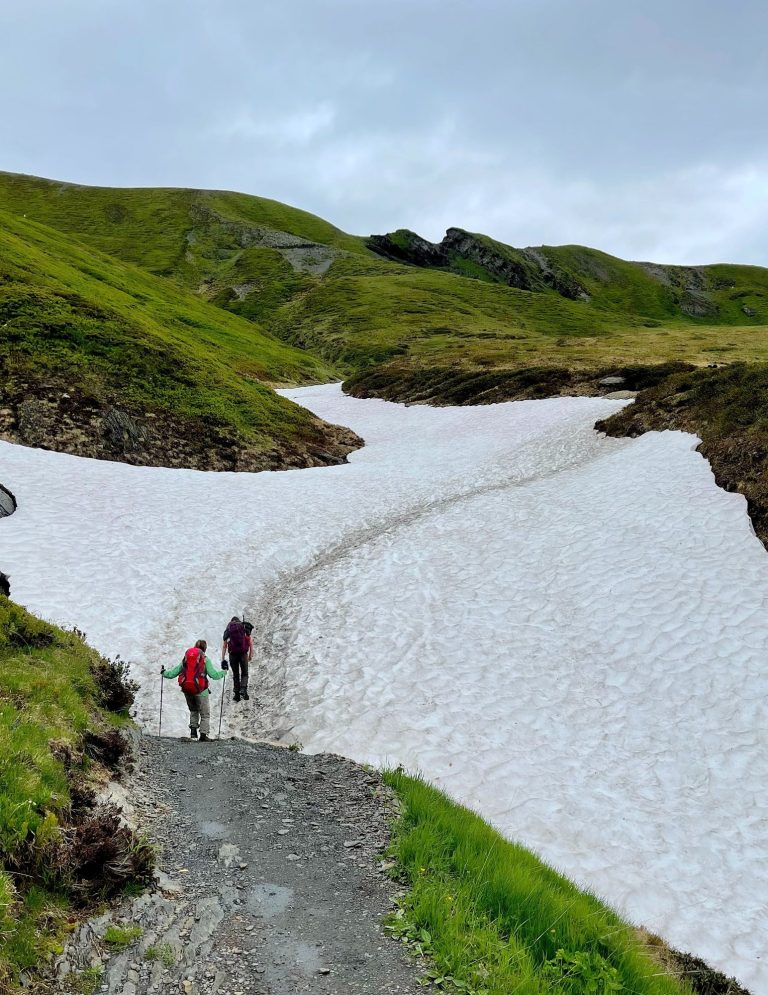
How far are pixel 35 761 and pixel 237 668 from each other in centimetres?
872

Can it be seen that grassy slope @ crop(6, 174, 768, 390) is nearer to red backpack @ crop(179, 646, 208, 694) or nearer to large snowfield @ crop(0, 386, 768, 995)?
large snowfield @ crop(0, 386, 768, 995)

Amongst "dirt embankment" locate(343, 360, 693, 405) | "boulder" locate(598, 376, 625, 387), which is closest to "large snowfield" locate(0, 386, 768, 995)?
"dirt embankment" locate(343, 360, 693, 405)

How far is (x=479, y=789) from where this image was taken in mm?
12148

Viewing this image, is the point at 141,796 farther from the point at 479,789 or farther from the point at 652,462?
the point at 652,462

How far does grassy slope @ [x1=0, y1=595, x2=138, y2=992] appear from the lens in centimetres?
511

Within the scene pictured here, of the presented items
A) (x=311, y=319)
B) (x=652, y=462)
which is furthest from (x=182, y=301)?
(x=652, y=462)

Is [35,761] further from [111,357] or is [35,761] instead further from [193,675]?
[111,357]

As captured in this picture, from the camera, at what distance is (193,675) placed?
13.1 m

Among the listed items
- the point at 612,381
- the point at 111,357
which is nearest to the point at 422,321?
the point at 612,381

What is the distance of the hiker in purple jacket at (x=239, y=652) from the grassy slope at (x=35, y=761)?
3.92 meters

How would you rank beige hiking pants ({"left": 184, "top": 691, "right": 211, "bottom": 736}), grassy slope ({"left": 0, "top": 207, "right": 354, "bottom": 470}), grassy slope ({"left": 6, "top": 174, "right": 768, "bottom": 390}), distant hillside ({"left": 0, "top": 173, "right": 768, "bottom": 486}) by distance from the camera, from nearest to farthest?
beige hiking pants ({"left": 184, "top": 691, "right": 211, "bottom": 736}) → distant hillside ({"left": 0, "top": 173, "right": 768, "bottom": 486}) → grassy slope ({"left": 0, "top": 207, "right": 354, "bottom": 470}) → grassy slope ({"left": 6, "top": 174, "right": 768, "bottom": 390})

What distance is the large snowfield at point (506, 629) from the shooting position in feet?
36.9

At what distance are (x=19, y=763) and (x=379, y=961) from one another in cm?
457

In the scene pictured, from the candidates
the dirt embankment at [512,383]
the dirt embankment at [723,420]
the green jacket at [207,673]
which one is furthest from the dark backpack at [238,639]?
the dirt embankment at [512,383]
